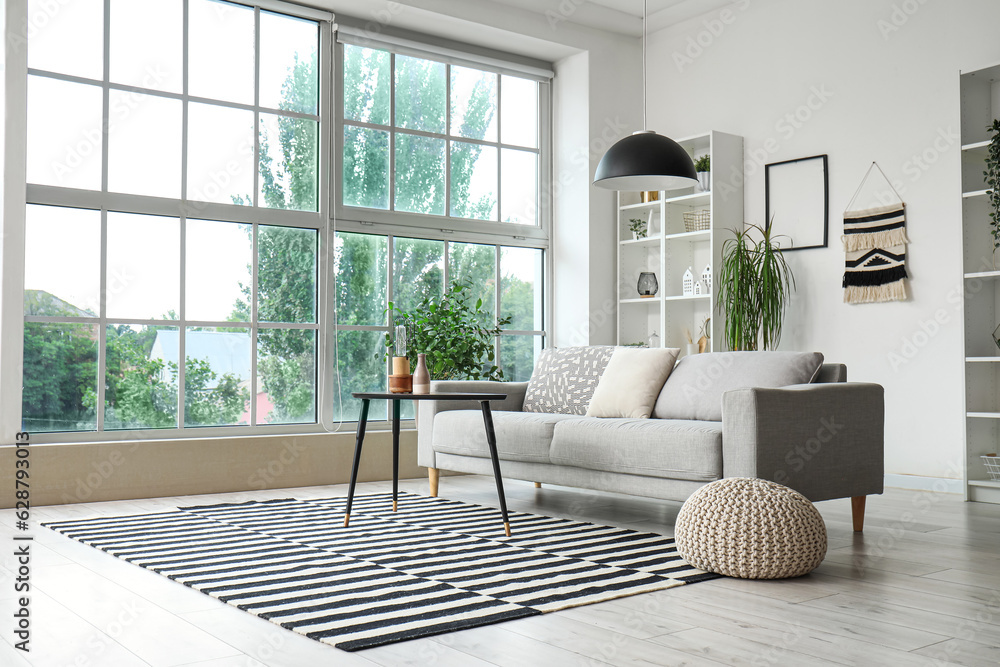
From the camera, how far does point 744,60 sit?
6.13m

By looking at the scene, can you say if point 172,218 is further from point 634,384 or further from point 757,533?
point 757,533

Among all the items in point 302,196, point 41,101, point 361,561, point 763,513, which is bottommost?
point 361,561

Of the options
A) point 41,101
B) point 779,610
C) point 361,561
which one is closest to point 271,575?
point 361,561

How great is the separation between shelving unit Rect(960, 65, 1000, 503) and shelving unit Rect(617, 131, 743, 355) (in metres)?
1.54

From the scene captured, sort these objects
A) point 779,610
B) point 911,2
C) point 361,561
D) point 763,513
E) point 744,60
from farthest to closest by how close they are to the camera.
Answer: point 744,60 → point 911,2 → point 361,561 → point 763,513 → point 779,610

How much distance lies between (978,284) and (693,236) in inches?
72.5

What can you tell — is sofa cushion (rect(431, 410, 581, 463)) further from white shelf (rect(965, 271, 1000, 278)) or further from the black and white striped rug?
white shelf (rect(965, 271, 1000, 278))

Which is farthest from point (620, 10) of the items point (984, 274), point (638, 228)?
point (984, 274)

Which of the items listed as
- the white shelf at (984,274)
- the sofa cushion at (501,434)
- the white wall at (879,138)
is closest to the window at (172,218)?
the sofa cushion at (501,434)

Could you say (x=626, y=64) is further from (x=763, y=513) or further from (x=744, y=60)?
(x=763, y=513)

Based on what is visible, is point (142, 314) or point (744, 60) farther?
point (744, 60)

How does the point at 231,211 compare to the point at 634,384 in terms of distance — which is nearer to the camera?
the point at 634,384

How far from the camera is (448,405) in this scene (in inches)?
190

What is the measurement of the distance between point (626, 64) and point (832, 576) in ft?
15.8
